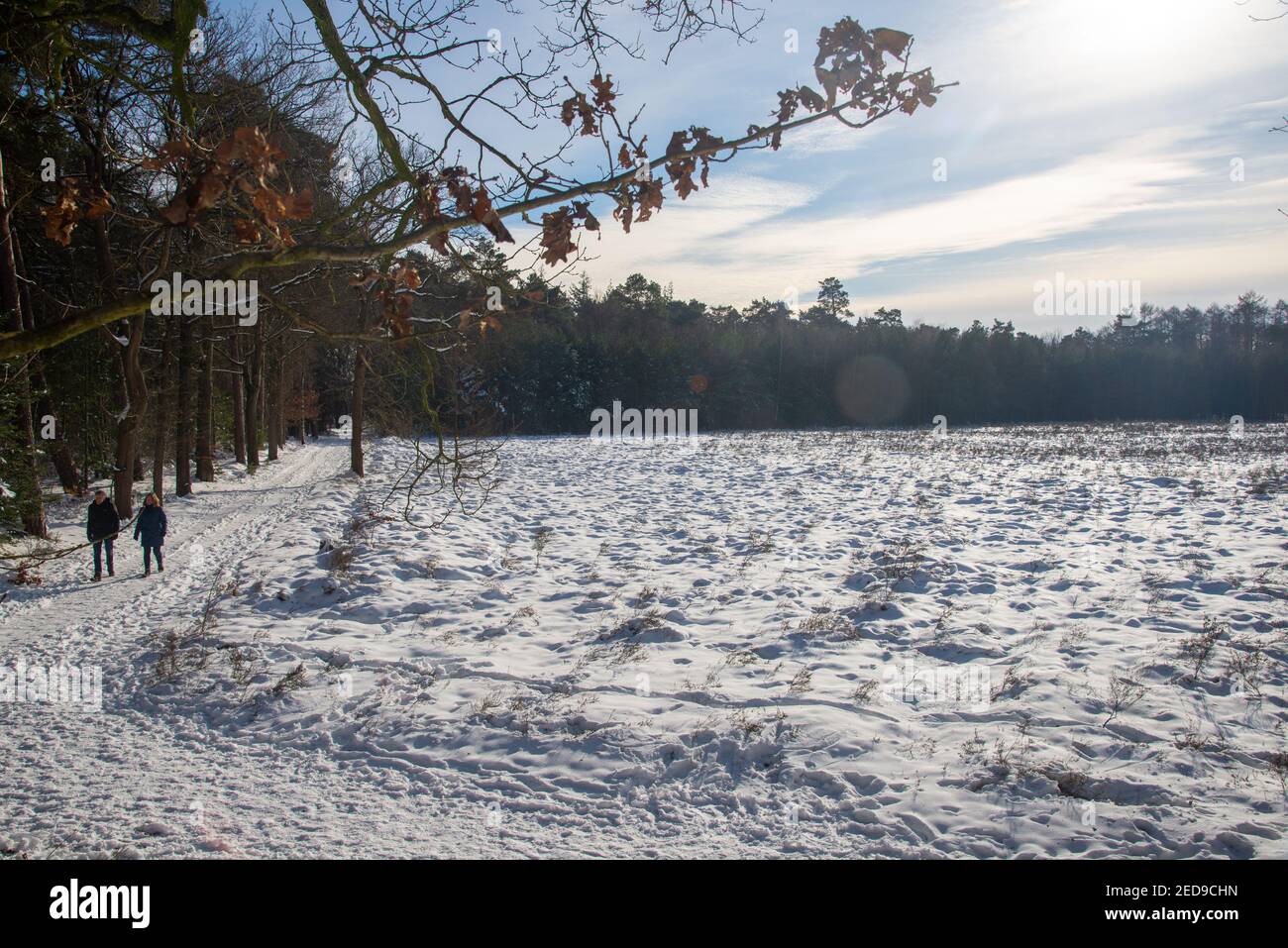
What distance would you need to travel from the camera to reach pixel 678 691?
6.68 metres

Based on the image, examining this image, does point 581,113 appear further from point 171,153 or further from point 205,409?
point 205,409

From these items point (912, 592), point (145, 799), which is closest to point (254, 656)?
point (145, 799)

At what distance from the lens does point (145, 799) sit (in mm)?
4793

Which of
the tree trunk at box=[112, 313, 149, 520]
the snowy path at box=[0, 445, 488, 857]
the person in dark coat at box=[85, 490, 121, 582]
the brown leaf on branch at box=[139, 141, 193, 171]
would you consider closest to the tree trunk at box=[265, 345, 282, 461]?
the tree trunk at box=[112, 313, 149, 520]

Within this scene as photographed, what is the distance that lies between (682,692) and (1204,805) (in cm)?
369

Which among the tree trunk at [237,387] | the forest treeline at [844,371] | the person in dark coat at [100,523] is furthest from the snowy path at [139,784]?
the forest treeline at [844,371]

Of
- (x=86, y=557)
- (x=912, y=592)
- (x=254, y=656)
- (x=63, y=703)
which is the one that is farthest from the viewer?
(x=86, y=557)

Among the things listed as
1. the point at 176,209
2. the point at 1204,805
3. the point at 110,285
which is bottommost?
the point at 1204,805

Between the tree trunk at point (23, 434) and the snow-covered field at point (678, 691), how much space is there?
156 centimetres

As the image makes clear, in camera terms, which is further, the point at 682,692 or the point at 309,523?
the point at 309,523

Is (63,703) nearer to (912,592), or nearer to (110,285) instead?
(110,285)

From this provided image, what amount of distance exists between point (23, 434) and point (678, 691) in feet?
43.3

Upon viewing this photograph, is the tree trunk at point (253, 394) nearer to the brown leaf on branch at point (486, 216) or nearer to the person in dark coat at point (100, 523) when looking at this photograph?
the person in dark coat at point (100, 523)

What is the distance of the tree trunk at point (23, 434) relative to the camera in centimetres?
1271
